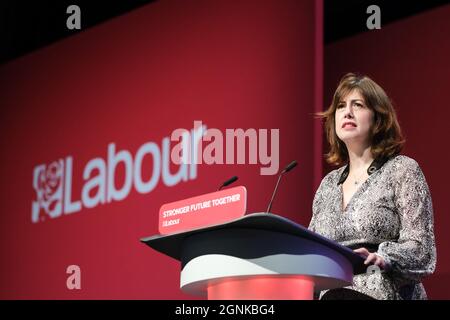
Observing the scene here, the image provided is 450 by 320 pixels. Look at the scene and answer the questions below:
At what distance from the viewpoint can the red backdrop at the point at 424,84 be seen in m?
3.44

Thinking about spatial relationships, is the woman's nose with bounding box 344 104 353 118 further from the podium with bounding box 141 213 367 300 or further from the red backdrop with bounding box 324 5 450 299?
the red backdrop with bounding box 324 5 450 299

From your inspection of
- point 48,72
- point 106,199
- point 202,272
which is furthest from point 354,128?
point 48,72

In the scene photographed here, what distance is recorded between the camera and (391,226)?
2084 millimetres

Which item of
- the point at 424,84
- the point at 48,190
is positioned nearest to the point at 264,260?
the point at 424,84

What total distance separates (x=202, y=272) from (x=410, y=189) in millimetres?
675

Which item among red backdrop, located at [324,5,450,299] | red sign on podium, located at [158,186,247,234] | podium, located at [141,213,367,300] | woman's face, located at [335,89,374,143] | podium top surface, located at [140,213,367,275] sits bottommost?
podium, located at [141,213,367,300]

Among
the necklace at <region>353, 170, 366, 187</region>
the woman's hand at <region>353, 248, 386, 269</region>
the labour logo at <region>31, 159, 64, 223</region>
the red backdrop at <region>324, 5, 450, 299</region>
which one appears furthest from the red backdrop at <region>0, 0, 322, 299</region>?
the woman's hand at <region>353, 248, 386, 269</region>

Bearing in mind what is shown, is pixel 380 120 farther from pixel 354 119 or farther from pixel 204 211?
pixel 204 211

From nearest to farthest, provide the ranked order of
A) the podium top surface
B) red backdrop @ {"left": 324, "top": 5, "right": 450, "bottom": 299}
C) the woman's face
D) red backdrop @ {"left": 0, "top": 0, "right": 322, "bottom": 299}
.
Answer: the podium top surface
the woman's face
red backdrop @ {"left": 324, "top": 5, "right": 450, "bottom": 299}
red backdrop @ {"left": 0, "top": 0, "right": 322, "bottom": 299}

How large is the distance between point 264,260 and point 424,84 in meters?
2.21

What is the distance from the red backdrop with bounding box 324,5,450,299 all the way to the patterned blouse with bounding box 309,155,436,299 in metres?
1.27

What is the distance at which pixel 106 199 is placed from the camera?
390cm

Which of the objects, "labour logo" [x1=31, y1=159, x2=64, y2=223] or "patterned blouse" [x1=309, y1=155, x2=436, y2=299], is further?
"labour logo" [x1=31, y1=159, x2=64, y2=223]

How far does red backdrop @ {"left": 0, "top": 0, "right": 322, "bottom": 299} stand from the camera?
3.62m
